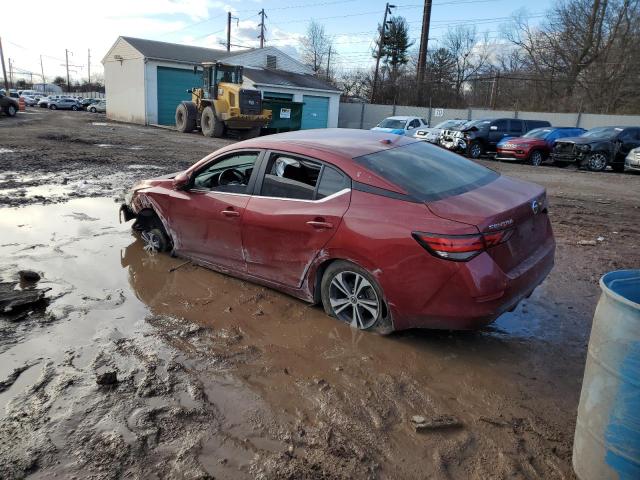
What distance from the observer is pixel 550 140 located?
18844 mm

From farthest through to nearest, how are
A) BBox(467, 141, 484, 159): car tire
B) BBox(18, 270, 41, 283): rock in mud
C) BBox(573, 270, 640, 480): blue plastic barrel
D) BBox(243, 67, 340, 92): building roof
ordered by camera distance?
BBox(243, 67, 340, 92): building roof
BBox(467, 141, 484, 159): car tire
BBox(18, 270, 41, 283): rock in mud
BBox(573, 270, 640, 480): blue plastic barrel

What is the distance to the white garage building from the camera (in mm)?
32219

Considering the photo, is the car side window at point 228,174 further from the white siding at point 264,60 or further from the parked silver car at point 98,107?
the parked silver car at point 98,107

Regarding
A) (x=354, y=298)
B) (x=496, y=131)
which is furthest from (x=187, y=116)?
(x=354, y=298)

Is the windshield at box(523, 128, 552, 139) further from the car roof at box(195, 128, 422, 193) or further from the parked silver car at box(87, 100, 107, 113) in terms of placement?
the parked silver car at box(87, 100, 107, 113)

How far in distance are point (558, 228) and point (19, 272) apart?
22.9 feet

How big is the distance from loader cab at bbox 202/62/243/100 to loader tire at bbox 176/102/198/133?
1984 mm

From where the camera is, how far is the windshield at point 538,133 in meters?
19.4

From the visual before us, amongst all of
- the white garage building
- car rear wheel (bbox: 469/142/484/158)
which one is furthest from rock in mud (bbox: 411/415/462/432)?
the white garage building

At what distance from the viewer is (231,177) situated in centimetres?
488

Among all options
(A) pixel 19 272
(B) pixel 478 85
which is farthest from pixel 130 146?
(B) pixel 478 85

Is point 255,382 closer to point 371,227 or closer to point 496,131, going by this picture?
point 371,227

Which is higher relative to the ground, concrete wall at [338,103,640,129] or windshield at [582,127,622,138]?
concrete wall at [338,103,640,129]

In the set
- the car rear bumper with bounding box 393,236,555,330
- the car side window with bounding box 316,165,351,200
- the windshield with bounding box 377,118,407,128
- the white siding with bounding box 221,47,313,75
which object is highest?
the white siding with bounding box 221,47,313,75
